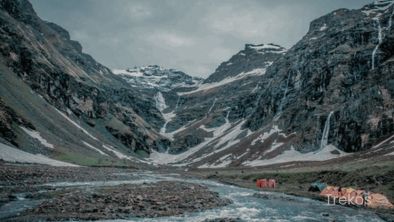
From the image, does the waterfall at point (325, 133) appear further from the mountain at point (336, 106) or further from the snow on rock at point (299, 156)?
the snow on rock at point (299, 156)

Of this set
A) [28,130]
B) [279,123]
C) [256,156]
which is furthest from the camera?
[279,123]

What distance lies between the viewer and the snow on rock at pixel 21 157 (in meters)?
86.3

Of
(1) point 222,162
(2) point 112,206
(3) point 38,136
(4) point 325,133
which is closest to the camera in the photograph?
(2) point 112,206

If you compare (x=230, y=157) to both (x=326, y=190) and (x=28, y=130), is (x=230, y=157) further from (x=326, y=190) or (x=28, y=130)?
(x=326, y=190)

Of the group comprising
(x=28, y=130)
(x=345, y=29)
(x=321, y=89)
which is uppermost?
(x=345, y=29)

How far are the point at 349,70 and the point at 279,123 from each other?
39.1 metres

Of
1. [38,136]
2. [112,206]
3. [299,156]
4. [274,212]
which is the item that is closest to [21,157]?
[38,136]

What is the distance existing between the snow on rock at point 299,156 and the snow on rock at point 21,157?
7003cm

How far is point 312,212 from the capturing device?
37.9 m

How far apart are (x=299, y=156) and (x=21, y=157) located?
8815 centimetres

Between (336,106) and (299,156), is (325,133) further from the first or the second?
(336,106)

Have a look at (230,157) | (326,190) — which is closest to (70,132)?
(230,157)

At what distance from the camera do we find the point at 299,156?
5369 inches

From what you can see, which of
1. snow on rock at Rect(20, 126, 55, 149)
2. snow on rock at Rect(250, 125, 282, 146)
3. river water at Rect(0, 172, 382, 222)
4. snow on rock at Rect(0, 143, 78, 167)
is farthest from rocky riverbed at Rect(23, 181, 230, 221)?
snow on rock at Rect(250, 125, 282, 146)
